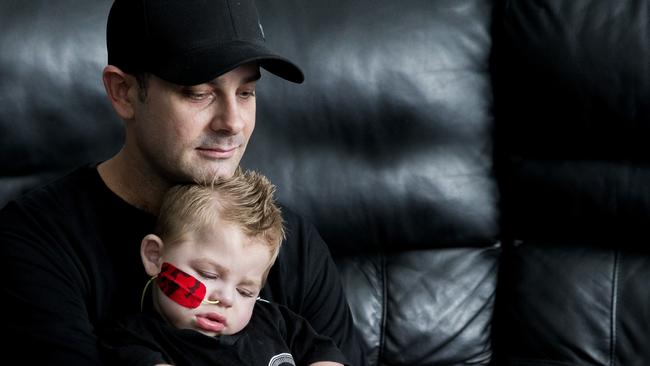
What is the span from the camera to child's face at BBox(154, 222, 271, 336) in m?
1.72

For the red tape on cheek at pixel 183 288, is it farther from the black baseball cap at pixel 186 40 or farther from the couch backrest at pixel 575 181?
the couch backrest at pixel 575 181

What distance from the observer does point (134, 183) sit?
1916 millimetres

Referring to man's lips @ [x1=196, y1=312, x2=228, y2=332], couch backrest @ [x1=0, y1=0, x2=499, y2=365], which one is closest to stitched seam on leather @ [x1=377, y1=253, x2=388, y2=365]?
couch backrest @ [x1=0, y1=0, x2=499, y2=365]

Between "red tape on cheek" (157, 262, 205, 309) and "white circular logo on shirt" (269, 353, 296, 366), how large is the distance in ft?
0.55

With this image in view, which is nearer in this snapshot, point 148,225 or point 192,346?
point 192,346

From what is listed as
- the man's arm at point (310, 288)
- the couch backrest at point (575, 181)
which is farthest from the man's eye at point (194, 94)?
the couch backrest at point (575, 181)

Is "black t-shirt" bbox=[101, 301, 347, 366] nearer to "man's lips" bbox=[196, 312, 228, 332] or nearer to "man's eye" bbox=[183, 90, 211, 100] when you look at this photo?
"man's lips" bbox=[196, 312, 228, 332]

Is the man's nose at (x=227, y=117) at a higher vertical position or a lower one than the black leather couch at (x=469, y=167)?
higher

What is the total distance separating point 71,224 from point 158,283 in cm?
21

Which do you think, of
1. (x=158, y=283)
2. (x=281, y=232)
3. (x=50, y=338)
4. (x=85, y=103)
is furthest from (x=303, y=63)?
(x=50, y=338)

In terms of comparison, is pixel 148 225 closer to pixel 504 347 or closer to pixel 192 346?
pixel 192 346

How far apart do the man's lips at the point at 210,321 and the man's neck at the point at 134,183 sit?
27 cm

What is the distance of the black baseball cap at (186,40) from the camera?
1773mm

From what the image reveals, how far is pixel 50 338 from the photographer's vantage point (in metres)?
1.68
